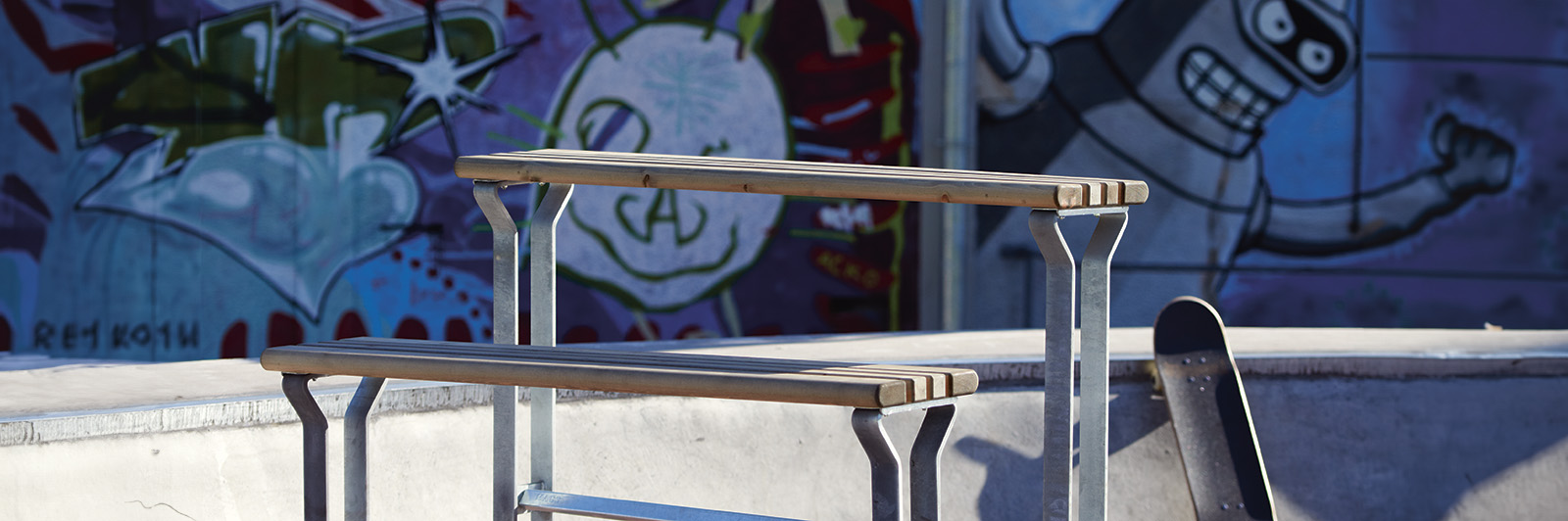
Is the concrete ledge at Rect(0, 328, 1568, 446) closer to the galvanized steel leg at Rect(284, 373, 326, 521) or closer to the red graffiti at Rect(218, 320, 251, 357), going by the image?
the galvanized steel leg at Rect(284, 373, 326, 521)

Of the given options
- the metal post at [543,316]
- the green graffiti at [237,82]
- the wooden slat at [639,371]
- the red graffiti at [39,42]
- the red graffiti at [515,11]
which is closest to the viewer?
the wooden slat at [639,371]

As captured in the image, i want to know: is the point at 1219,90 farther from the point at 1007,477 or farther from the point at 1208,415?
the point at 1007,477

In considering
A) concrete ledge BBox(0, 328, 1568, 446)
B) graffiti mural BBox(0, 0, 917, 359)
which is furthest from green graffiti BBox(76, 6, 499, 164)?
concrete ledge BBox(0, 328, 1568, 446)

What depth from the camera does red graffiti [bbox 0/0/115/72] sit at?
21.5ft

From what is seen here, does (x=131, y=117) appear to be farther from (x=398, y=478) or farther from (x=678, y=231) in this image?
(x=398, y=478)

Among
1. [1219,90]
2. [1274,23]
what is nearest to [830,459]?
[1219,90]

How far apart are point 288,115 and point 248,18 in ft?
1.80

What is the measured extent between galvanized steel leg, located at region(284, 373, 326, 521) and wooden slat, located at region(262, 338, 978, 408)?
0.10 m

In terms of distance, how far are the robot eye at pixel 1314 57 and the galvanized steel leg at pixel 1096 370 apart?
19.3 ft

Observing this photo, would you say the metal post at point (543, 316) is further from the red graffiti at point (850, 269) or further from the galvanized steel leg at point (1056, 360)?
the red graffiti at point (850, 269)

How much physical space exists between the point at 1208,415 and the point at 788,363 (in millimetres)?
1579

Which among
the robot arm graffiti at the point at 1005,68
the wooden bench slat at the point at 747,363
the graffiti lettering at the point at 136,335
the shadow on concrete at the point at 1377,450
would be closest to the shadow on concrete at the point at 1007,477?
the shadow on concrete at the point at 1377,450

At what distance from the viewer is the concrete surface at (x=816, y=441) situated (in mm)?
2189

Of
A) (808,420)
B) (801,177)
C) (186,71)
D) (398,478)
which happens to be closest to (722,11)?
(186,71)
